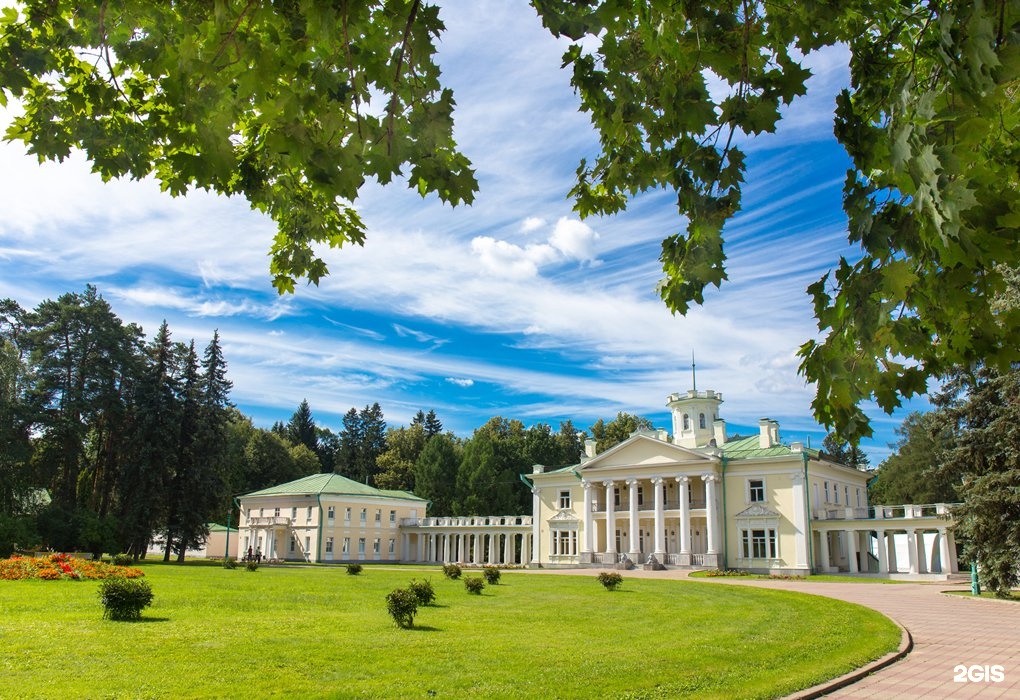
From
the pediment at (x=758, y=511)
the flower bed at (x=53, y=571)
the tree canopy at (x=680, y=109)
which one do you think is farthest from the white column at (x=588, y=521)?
the tree canopy at (x=680, y=109)

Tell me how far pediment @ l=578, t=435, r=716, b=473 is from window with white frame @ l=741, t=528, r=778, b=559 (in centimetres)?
470

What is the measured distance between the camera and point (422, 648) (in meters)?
10.6

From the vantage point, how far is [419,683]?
8195 millimetres

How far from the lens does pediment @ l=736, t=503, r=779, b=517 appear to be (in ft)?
132

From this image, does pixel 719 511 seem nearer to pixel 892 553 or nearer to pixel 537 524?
pixel 892 553

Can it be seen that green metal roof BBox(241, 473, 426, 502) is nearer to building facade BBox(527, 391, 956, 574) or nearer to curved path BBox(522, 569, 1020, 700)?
building facade BBox(527, 391, 956, 574)

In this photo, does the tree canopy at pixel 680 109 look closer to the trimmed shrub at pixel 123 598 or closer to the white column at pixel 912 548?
the trimmed shrub at pixel 123 598

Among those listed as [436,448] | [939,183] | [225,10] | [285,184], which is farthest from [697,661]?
[436,448]

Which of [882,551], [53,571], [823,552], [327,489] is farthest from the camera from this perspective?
[327,489]

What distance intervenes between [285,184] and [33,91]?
180cm

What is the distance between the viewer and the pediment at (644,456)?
141 feet

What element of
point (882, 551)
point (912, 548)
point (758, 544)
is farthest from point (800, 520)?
point (912, 548)

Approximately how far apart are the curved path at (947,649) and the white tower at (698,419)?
81.9ft

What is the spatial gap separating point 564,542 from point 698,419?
1281 cm
